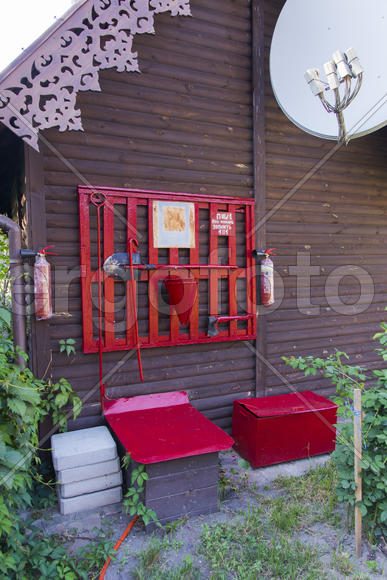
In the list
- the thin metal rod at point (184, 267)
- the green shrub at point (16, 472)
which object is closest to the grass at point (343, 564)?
the green shrub at point (16, 472)

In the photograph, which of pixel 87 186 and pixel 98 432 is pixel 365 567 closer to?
pixel 98 432

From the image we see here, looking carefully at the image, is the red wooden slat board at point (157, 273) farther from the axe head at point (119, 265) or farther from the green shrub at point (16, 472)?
the green shrub at point (16, 472)

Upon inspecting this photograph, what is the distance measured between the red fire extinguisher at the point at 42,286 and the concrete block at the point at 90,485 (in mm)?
1282

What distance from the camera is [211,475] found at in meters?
3.00

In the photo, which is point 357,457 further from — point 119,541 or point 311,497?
point 119,541

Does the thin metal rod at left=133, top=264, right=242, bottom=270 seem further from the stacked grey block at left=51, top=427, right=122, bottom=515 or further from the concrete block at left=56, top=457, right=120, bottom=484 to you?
the concrete block at left=56, top=457, right=120, bottom=484

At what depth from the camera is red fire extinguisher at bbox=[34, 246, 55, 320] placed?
3205mm

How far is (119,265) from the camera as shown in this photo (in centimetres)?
357

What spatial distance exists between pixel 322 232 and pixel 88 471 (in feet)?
11.5

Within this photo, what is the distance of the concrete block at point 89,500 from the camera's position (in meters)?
2.95

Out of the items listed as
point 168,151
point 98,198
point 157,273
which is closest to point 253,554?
point 157,273

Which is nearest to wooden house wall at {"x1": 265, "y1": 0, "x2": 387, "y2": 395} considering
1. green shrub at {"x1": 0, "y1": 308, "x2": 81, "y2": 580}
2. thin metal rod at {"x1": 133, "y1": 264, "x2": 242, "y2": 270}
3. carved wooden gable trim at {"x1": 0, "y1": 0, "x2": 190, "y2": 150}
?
thin metal rod at {"x1": 133, "y1": 264, "x2": 242, "y2": 270}

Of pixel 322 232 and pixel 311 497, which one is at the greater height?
pixel 322 232

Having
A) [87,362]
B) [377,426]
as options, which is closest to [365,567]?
[377,426]
